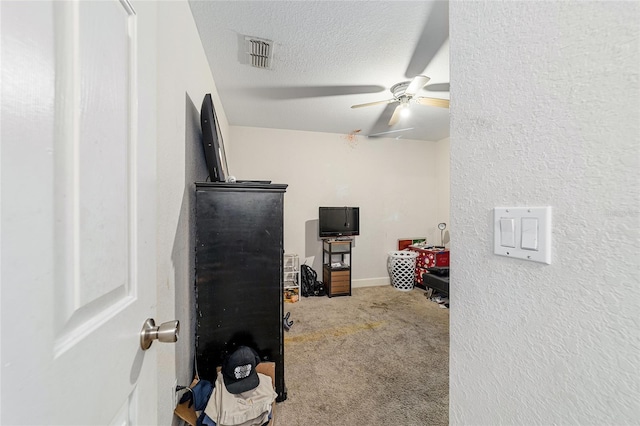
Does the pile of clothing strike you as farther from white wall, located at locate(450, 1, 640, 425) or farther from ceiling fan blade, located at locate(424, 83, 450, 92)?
ceiling fan blade, located at locate(424, 83, 450, 92)

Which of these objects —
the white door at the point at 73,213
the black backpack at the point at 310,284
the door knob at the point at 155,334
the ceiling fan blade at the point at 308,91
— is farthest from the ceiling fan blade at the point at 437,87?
the door knob at the point at 155,334

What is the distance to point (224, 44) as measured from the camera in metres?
1.97

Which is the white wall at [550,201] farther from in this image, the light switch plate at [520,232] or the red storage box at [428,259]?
the red storage box at [428,259]

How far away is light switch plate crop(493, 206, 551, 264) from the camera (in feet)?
1.72

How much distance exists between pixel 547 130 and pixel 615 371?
17.9 inches

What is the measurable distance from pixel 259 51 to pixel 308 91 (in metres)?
0.78

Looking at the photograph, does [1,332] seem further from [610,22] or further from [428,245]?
[428,245]

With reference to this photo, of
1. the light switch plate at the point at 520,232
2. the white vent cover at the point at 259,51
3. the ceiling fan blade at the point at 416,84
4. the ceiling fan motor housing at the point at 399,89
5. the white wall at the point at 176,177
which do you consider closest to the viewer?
the light switch plate at the point at 520,232

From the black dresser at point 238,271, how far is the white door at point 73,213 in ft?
3.05

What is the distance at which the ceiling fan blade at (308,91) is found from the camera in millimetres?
2639

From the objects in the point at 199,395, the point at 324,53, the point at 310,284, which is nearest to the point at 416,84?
the point at 324,53

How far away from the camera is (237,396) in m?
1.30

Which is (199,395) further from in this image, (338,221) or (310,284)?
(338,221)

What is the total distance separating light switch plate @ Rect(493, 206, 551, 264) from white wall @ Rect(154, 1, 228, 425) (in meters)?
1.25
